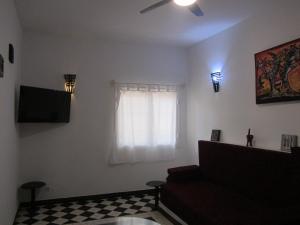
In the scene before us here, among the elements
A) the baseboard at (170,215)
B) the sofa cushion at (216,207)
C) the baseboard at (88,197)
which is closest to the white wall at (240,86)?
the sofa cushion at (216,207)

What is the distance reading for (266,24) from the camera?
10.3 ft

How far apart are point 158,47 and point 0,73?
10.1 ft

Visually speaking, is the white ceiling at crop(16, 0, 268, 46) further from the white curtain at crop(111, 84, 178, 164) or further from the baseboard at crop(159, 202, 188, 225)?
the baseboard at crop(159, 202, 188, 225)

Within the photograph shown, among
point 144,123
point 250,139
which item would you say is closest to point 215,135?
point 250,139

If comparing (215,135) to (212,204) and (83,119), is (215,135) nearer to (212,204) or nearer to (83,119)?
(212,204)

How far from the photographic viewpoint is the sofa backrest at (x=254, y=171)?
2547mm

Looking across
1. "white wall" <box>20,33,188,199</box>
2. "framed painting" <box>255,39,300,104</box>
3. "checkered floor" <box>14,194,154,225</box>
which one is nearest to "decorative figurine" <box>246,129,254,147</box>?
"framed painting" <box>255,39,300,104</box>

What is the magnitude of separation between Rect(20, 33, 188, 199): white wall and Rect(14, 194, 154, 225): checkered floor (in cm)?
23

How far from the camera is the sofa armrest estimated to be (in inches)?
148

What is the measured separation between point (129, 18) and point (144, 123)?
1833mm

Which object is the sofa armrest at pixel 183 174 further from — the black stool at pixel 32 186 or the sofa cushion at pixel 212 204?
the black stool at pixel 32 186

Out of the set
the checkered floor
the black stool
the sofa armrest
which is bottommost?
the checkered floor

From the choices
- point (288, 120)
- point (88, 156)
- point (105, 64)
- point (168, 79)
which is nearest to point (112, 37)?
point (105, 64)

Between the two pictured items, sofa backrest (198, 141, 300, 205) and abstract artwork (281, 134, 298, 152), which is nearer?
sofa backrest (198, 141, 300, 205)
